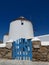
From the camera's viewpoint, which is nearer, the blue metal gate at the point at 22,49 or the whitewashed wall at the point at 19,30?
the blue metal gate at the point at 22,49

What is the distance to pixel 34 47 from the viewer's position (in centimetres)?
802

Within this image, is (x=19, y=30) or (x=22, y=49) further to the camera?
(x=19, y=30)

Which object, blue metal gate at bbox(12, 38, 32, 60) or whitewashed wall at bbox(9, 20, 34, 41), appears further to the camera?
whitewashed wall at bbox(9, 20, 34, 41)

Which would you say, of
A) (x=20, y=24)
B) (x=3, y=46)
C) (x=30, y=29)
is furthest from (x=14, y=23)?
(x=3, y=46)

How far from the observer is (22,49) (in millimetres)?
8367

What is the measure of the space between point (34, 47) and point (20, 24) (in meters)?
11.5

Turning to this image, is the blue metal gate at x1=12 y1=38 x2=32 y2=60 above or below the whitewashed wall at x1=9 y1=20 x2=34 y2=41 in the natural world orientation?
below

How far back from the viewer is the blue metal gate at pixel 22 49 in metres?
8.17

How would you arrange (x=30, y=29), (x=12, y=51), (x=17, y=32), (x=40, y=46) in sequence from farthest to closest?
(x=30, y=29), (x=17, y=32), (x=12, y=51), (x=40, y=46)

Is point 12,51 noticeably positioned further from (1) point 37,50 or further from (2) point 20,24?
(2) point 20,24

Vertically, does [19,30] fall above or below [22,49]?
above

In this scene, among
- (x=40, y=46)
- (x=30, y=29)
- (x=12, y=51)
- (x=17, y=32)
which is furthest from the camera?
(x=30, y=29)

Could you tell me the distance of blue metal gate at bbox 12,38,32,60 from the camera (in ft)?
26.8

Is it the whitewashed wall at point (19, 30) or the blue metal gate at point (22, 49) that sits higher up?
the whitewashed wall at point (19, 30)
